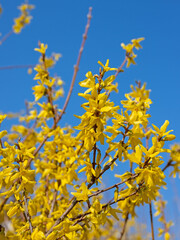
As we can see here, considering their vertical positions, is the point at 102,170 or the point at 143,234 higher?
the point at 143,234

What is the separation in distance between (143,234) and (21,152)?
906 centimetres

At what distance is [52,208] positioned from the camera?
2.16m

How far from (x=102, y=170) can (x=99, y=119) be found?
31 centimetres

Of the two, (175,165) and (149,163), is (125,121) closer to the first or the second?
(149,163)

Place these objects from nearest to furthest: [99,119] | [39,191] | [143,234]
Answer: [99,119]
[39,191]
[143,234]

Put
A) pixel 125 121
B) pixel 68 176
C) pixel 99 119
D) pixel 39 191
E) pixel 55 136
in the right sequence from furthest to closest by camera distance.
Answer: pixel 39 191, pixel 55 136, pixel 68 176, pixel 125 121, pixel 99 119

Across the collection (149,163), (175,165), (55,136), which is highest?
(55,136)

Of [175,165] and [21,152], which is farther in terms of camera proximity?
[175,165]

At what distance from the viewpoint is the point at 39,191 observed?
2.49 meters

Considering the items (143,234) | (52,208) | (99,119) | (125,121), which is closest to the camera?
(99,119)

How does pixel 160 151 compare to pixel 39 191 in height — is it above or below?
below

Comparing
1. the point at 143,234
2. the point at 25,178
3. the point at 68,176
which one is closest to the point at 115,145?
the point at 25,178

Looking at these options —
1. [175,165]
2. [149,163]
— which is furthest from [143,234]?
[149,163]

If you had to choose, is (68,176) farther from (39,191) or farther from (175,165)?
(175,165)
